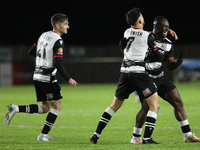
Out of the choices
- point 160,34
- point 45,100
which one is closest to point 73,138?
point 45,100

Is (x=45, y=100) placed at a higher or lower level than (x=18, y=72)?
higher

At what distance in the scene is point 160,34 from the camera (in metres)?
6.60

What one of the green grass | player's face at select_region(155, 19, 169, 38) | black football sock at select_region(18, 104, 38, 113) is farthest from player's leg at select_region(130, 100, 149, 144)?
black football sock at select_region(18, 104, 38, 113)

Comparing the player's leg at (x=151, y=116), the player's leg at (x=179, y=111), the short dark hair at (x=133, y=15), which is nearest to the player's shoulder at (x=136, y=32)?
the short dark hair at (x=133, y=15)

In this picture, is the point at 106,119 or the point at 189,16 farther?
the point at 189,16

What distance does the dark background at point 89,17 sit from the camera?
32469 millimetres

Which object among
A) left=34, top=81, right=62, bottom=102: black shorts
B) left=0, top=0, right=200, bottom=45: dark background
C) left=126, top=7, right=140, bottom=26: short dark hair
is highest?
left=126, top=7, right=140, bottom=26: short dark hair

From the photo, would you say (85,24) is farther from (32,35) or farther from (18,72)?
(18,72)

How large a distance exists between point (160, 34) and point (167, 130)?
2328 millimetres

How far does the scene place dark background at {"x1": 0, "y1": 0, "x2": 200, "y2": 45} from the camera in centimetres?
3247

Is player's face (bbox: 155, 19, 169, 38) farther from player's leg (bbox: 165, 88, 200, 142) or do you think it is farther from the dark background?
the dark background

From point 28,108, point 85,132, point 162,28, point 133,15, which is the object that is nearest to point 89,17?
point 85,132

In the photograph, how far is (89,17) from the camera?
35500 mm

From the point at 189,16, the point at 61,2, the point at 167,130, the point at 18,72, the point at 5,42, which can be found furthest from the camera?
the point at 5,42
